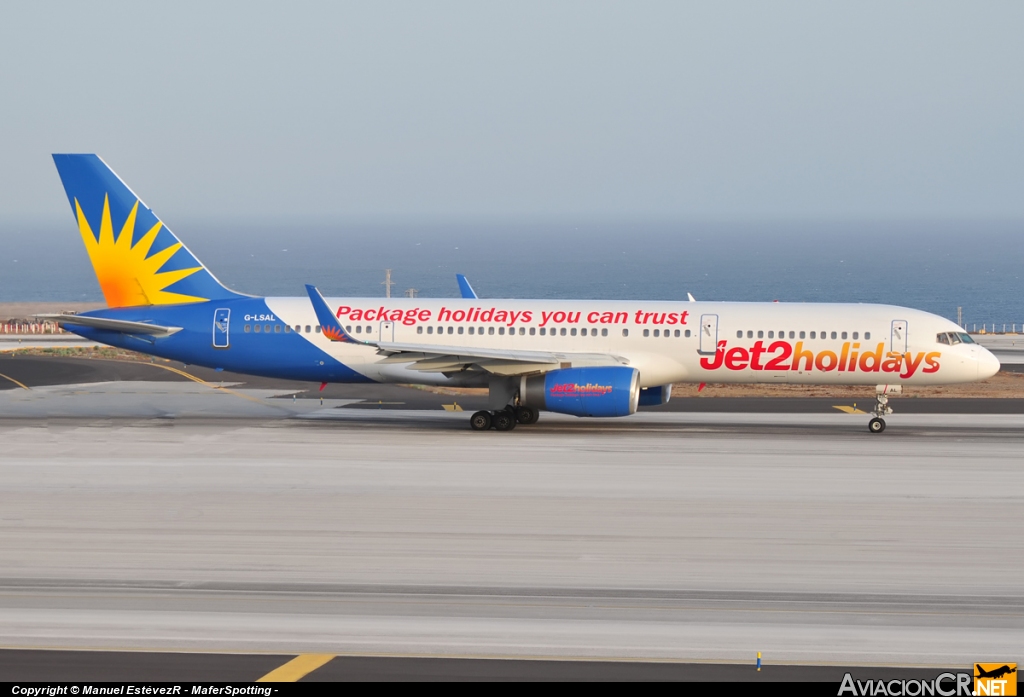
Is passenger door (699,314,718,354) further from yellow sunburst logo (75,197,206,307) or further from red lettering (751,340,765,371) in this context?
yellow sunburst logo (75,197,206,307)

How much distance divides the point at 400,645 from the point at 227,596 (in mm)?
3189

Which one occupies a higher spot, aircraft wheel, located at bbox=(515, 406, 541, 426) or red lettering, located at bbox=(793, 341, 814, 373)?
red lettering, located at bbox=(793, 341, 814, 373)

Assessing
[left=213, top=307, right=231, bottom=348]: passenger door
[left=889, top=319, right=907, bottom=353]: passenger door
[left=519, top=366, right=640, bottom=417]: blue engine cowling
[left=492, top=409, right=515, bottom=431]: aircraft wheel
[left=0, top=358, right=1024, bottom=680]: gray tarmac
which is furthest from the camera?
[left=213, top=307, right=231, bottom=348]: passenger door

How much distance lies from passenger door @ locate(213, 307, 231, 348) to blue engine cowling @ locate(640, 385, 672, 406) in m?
11.9

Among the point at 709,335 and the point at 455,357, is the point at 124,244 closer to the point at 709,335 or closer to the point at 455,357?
the point at 455,357

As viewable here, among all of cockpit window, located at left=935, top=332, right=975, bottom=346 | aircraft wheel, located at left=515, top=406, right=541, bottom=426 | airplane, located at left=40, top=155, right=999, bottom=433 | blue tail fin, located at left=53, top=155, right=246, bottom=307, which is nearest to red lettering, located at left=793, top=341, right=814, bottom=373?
airplane, located at left=40, top=155, right=999, bottom=433

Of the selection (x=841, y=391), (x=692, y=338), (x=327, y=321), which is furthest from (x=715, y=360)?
(x=841, y=391)

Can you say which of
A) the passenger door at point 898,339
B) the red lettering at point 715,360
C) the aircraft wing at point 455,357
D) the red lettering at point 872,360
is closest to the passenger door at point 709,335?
the red lettering at point 715,360

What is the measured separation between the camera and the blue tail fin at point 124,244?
107ft

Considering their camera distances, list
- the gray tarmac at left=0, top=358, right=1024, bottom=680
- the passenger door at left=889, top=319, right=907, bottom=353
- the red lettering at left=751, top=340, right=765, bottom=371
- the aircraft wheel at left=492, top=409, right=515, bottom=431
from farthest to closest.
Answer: the red lettering at left=751, top=340, right=765, bottom=371 < the passenger door at left=889, top=319, right=907, bottom=353 < the aircraft wheel at left=492, top=409, right=515, bottom=431 < the gray tarmac at left=0, top=358, right=1024, bottom=680

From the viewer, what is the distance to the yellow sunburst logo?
1284 inches

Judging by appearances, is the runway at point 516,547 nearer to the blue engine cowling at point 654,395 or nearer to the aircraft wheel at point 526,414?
the aircraft wheel at point 526,414

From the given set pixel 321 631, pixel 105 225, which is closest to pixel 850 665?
pixel 321 631

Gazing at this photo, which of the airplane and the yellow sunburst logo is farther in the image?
the yellow sunburst logo
